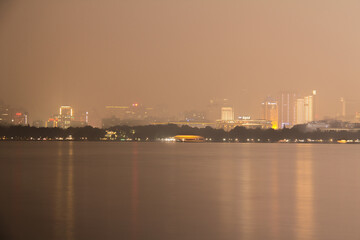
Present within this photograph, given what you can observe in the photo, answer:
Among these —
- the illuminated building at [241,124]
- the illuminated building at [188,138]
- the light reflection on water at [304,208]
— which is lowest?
the light reflection on water at [304,208]

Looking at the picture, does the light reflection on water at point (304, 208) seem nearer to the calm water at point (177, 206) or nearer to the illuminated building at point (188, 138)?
→ the calm water at point (177, 206)

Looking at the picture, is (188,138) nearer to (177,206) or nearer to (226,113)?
(226,113)

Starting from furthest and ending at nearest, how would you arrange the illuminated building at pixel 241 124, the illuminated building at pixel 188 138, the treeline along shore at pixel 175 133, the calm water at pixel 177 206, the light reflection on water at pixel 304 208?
the illuminated building at pixel 241 124 → the illuminated building at pixel 188 138 → the treeline along shore at pixel 175 133 → the light reflection on water at pixel 304 208 → the calm water at pixel 177 206

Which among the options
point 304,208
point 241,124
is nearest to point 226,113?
point 241,124

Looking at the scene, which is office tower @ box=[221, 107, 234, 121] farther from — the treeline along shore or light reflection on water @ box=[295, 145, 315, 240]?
light reflection on water @ box=[295, 145, 315, 240]

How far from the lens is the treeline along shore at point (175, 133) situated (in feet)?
428

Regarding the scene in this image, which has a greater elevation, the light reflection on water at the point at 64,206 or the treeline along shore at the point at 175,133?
the treeline along shore at the point at 175,133

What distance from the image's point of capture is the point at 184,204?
18172 mm

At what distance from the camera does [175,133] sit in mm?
143375

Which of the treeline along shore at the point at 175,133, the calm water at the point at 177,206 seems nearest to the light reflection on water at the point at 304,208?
the calm water at the point at 177,206

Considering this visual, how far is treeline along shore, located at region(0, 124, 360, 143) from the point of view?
428ft

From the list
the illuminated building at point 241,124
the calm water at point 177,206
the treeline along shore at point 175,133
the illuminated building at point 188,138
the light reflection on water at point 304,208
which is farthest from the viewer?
the illuminated building at point 241,124

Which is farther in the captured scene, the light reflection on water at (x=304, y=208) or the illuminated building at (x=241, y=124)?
the illuminated building at (x=241, y=124)

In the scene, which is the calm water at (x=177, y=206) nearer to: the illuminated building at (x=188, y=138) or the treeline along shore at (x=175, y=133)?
the treeline along shore at (x=175, y=133)
